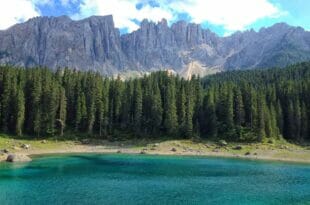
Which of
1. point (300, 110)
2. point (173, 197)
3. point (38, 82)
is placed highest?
point (38, 82)

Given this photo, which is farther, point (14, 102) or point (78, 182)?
point (14, 102)

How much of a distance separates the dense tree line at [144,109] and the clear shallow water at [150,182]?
36754 millimetres

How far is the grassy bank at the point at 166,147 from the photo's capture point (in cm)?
11300

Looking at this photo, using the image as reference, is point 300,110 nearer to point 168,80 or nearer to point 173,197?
point 168,80

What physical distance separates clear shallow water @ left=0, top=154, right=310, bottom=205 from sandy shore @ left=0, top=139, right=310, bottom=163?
13735 mm

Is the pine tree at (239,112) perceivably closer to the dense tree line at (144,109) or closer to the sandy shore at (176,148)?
the dense tree line at (144,109)

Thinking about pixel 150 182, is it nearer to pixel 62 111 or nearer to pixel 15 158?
pixel 15 158

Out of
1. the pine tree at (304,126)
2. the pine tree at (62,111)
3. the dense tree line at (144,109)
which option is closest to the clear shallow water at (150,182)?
the pine tree at (62,111)

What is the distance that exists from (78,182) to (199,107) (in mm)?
88900

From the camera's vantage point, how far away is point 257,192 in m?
60.9

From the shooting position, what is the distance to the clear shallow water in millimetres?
53781

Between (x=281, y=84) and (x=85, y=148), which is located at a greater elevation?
(x=281, y=84)

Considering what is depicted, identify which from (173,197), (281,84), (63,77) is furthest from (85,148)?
(281,84)

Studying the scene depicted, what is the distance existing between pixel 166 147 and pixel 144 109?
28001 mm
